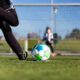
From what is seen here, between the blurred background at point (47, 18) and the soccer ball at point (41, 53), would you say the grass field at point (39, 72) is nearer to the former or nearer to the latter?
the soccer ball at point (41, 53)

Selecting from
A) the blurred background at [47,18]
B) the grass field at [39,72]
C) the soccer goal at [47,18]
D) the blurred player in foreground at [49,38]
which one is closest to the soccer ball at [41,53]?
the grass field at [39,72]

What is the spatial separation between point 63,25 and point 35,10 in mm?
1454

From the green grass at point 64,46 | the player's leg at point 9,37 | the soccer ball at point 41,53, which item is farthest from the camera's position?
the green grass at point 64,46

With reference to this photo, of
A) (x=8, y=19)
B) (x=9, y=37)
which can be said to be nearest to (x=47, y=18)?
(x=9, y=37)

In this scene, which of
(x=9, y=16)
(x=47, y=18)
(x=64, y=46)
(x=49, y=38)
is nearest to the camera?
(x=9, y=16)

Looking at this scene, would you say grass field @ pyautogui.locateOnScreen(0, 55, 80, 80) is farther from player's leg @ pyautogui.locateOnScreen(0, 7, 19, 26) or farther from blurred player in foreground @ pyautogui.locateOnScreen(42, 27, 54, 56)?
blurred player in foreground @ pyautogui.locateOnScreen(42, 27, 54, 56)

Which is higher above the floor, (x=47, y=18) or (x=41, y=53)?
(x=41, y=53)

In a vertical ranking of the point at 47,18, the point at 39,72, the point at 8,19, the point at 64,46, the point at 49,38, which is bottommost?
the point at 64,46

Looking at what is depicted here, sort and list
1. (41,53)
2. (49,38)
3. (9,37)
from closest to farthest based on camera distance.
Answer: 1. (9,37)
2. (41,53)
3. (49,38)

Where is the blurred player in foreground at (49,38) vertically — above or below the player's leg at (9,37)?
below

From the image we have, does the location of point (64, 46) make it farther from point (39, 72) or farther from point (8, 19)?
point (39, 72)

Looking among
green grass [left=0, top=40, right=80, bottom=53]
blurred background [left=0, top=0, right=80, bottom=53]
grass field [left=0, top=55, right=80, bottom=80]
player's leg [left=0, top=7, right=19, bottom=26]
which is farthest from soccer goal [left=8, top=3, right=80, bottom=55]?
grass field [left=0, top=55, right=80, bottom=80]

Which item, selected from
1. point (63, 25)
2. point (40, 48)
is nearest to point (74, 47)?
point (63, 25)

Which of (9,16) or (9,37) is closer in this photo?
(9,16)
